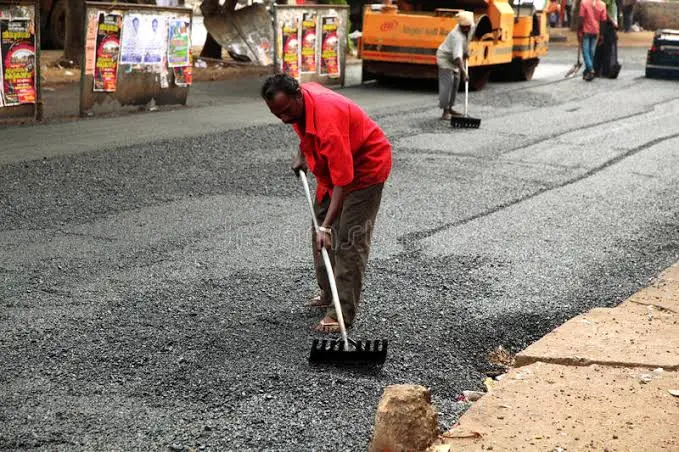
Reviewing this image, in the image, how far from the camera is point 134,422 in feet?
15.7

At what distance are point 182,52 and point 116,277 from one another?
9.45 meters

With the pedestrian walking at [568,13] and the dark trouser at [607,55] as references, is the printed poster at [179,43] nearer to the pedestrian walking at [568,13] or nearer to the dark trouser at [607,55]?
the dark trouser at [607,55]

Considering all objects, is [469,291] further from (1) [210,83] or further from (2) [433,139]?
(1) [210,83]

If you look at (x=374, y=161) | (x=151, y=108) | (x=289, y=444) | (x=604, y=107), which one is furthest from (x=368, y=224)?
(x=604, y=107)

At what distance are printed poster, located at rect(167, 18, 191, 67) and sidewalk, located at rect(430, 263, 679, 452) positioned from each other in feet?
34.4

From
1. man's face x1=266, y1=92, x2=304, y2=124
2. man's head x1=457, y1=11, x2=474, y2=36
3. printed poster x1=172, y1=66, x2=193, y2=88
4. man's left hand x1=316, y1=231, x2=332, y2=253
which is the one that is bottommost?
man's left hand x1=316, y1=231, x2=332, y2=253

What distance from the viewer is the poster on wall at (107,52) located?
1465cm

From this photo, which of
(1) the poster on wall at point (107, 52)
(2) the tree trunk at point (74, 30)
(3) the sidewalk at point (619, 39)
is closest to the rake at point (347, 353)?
(1) the poster on wall at point (107, 52)

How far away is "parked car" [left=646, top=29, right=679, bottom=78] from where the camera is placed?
928 inches

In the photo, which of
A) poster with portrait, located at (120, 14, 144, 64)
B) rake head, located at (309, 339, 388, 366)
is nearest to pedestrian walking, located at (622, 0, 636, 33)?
poster with portrait, located at (120, 14, 144, 64)

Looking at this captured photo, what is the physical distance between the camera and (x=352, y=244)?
615 cm

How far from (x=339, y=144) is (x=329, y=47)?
1445cm

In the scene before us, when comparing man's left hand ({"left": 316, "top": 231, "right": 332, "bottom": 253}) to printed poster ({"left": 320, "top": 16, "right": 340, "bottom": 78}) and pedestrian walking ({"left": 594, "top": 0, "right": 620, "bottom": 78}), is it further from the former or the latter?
pedestrian walking ({"left": 594, "top": 0, "right": 620, "bottom": 78})

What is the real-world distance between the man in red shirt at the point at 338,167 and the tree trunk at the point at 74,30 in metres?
14.4
